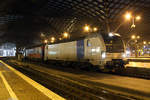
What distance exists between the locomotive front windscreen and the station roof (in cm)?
1549

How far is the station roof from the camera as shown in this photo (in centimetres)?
3531

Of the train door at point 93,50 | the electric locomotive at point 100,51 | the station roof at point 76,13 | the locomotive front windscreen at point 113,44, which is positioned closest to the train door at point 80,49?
the electric locomotive at point 100,51

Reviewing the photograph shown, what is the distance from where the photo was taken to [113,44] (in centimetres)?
1212

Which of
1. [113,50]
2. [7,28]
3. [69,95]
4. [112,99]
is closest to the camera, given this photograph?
[112,99]

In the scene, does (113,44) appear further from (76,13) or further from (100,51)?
(76,13)

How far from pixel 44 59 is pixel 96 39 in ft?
46.8

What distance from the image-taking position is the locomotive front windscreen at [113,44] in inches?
463

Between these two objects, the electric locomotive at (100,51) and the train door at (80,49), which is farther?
the train door at (80,49)

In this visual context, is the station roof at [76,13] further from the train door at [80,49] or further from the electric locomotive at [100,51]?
the electric locomotive at [100,51]

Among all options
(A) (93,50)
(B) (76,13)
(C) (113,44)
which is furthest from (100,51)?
(B) (76,13)

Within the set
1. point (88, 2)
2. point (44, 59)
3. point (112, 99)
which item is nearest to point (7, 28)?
point (88, 2)

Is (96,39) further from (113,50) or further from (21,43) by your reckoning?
(21,43)

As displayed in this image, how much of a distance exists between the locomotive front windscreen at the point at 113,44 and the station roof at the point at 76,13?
50.8 ft

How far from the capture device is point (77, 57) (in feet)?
48.5
